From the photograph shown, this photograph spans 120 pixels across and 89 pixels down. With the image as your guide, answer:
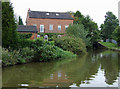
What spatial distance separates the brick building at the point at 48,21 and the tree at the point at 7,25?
1999 centimetres

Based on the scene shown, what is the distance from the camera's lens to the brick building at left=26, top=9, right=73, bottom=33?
1401 inches

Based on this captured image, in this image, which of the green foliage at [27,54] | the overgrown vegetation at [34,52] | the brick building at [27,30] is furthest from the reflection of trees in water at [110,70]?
the brick building at [27,30]

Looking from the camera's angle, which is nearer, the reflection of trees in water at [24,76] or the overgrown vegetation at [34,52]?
the reflection of trees in water at [24,76]

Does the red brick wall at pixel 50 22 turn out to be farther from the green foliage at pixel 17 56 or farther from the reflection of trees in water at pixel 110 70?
the reflection of trees in water at pixel 110 70

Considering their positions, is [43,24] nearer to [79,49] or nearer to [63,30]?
[63,30]

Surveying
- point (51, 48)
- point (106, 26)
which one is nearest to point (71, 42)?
point (51, 48)

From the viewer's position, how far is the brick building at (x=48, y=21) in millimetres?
35594

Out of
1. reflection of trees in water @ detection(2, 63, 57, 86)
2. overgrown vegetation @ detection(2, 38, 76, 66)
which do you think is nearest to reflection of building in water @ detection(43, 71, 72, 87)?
reflection of trees in water @ detection(2, 63, 57, 86)

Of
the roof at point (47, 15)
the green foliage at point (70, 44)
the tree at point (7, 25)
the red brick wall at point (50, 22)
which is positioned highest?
the roof at point (47, 15)

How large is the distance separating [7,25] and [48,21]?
2164 cm

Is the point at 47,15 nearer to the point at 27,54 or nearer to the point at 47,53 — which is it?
the point at 47,53

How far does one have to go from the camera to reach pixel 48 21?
119 feet

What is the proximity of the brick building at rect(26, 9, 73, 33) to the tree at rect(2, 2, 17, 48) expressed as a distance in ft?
65.6

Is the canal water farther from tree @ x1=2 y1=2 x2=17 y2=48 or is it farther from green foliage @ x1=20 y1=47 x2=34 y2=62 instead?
tree @ x1=2 y1=2 x2=17 y2=48
